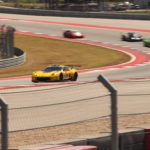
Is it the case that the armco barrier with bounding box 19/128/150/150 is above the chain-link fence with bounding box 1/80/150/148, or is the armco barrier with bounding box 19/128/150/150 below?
below

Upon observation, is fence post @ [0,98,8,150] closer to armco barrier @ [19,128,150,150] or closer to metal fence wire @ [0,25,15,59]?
armco barrier @ [19,128,150,150]

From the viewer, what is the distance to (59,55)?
50.7m

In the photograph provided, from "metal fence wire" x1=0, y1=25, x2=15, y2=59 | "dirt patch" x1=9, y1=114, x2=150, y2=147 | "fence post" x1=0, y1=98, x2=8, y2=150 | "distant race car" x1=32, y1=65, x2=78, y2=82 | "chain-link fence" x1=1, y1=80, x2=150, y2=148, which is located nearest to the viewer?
"fence post" x1=0, y1=98, x2=8, y2=150

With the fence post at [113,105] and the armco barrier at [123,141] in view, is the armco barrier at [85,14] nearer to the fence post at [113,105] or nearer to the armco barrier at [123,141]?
the armco barrier at [123,141]

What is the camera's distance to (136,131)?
9445 mm

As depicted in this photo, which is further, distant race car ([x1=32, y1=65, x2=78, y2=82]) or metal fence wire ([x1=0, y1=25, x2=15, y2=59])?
metal fence wire ([x1=0, y1=25, x2=15, y2=59])

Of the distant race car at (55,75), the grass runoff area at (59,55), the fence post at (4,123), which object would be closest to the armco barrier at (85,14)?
the grass runoff area at (59,55)

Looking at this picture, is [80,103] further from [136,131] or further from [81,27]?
[81,27]

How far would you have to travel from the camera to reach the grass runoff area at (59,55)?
4288 centimetres

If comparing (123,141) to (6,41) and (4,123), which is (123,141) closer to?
(4,123)

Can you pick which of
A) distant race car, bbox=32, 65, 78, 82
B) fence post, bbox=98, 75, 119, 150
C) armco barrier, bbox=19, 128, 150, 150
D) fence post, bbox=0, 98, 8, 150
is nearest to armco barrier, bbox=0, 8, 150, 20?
distant race car, bbox=32, 65, 78, 82

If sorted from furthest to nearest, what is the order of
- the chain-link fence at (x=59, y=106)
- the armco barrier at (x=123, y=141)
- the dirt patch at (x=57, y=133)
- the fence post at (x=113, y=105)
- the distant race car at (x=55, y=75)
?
1. the distant race car at (x=55, y=75)
2. the dirt patch at (x=57, y=133)
3. the armco barrier at (x=123, y=141)
4. the fence post at (x=113, y=105)
5. the chain-link fence at (x=59, y=106)

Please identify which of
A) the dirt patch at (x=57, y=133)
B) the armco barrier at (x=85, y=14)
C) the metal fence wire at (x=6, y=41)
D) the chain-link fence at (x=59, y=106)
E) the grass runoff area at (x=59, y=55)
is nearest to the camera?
the chain-link fence at (x=59, y=106)

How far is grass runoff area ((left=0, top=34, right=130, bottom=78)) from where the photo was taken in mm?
42878
